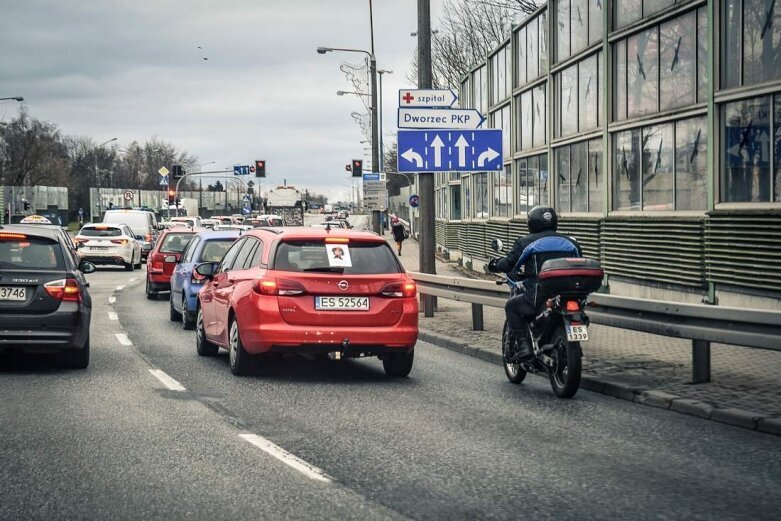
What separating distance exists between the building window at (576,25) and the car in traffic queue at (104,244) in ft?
56.1

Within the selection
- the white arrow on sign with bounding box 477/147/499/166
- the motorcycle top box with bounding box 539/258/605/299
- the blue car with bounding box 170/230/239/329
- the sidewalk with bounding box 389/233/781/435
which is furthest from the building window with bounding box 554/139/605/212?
the motorcycle top box with bounding box 539/258/605/299

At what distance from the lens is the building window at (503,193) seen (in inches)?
1282

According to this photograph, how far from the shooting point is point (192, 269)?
55.3 ft

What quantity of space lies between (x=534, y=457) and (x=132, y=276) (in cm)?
2869

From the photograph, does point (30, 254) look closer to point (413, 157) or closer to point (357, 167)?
point (413, 157)

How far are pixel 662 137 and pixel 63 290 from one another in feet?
38.5

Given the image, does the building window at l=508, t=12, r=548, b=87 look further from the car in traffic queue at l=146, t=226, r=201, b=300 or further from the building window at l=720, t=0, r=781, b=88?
the building window at l=720, t=0, r=781, b=88

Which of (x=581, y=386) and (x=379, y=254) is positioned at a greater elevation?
(x=379, y=254)

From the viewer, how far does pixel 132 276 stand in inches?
1351

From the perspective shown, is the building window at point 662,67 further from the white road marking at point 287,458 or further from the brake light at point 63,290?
the white road marking at point 287,458

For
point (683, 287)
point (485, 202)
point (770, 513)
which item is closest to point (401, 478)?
point (770, 513)

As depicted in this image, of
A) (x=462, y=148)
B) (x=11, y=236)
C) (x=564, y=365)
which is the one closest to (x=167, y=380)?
(x=11, y=236)

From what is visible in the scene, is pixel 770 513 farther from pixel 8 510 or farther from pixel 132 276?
pixel 132 276

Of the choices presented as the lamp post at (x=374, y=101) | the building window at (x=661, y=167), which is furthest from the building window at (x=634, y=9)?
the lamp post at (x=374, y=101)
